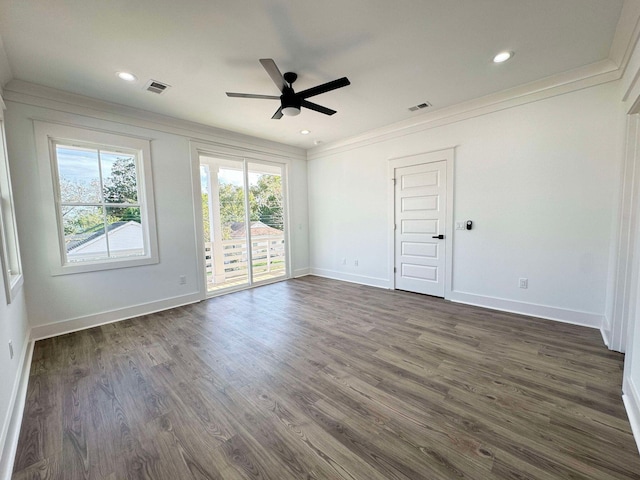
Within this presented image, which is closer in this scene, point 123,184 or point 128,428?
point 128,428

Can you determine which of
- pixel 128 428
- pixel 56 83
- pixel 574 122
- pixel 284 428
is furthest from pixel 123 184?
pixel 574 122

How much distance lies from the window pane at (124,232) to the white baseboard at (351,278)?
335 centimetres

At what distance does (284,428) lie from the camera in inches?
63.7

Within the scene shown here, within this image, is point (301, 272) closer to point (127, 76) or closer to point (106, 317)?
point (106, 317)

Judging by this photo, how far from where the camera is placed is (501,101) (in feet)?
10.7

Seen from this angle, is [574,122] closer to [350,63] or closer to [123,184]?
[350,63]

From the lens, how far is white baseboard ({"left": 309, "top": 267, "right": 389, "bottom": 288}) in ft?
15.7

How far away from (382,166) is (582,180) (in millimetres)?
2548

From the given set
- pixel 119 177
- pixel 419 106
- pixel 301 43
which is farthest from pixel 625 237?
pixel 119 177

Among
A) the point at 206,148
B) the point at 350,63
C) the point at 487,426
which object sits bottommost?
the point at 487,426

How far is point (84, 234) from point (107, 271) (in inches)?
20.7

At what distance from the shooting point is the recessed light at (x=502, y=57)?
8.01 ft

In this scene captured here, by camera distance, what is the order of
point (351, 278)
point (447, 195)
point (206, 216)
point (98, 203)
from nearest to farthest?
point (98, 203) → point (447, 195) → point (206, 216) → point (351, 278)

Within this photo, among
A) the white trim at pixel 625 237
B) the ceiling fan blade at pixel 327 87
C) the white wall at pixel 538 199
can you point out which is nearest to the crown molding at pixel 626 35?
the white wall at pixel 538 199
